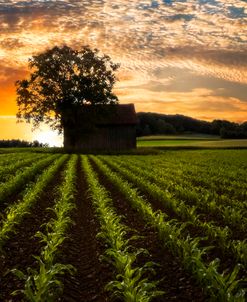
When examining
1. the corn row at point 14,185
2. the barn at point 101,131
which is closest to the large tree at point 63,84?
the barn at point 101,131

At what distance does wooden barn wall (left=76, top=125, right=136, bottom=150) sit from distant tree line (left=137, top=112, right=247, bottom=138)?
171ft

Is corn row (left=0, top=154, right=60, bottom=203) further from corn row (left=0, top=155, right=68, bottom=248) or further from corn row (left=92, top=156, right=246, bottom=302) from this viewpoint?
corn row (left=92, top=156, right=246, bottom=302)

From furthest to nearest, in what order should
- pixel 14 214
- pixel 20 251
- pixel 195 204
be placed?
pixel 195 204
pixel 14 214
pixel 20 251

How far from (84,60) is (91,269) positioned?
Result: 61655mm

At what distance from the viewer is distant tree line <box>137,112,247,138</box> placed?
119 m

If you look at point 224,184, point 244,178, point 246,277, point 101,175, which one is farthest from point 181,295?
point 101,175

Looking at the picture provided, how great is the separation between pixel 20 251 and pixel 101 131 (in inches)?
2319

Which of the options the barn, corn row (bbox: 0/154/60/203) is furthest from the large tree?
corn row (bbox: 0/154/60/203)

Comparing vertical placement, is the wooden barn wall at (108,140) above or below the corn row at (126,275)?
above

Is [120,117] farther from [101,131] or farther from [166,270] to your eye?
[166,270]

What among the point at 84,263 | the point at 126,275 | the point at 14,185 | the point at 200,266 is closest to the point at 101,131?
the point at 14,185

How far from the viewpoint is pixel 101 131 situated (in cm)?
6906

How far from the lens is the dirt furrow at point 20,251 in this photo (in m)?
8.23

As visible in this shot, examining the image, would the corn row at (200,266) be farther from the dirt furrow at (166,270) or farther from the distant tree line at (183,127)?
the distant tree line at (183,127)
